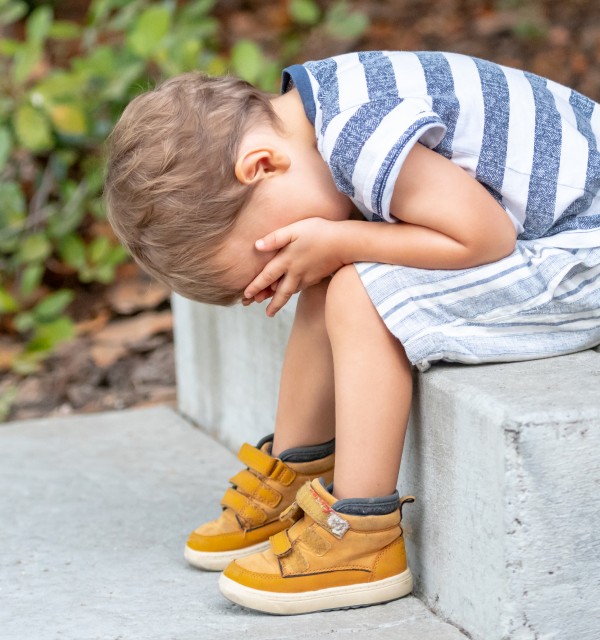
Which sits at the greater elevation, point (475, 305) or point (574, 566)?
point (475, 305)

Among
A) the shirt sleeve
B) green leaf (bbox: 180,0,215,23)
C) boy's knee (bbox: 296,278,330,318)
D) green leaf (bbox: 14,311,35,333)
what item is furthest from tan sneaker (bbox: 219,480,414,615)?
green leaf (bbox: 180,0,215,23)

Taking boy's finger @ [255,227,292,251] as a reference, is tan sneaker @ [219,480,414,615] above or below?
below

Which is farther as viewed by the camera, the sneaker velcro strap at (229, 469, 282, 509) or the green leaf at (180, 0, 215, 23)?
the green leaf at (180, 0, 215, 23)

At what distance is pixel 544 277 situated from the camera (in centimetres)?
155

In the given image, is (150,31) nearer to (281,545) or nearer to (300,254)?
(300,254)

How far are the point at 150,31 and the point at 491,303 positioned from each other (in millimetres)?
1947

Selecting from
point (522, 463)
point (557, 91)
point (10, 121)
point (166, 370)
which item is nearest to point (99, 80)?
point (10, 121)

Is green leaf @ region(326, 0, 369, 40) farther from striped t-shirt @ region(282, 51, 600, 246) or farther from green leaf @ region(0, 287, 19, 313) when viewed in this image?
striped t-shirt @ region(282, 51, 600, 246)

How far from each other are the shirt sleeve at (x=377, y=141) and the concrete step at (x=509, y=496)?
0.28 m

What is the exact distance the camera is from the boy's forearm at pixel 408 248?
1.50 metres

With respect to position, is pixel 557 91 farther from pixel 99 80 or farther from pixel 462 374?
pixel 99 80

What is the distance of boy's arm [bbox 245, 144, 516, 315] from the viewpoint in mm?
1477

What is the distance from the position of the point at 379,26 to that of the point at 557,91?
2908 millimetres

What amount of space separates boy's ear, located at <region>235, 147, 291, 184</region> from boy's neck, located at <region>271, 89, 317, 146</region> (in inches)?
2.0
